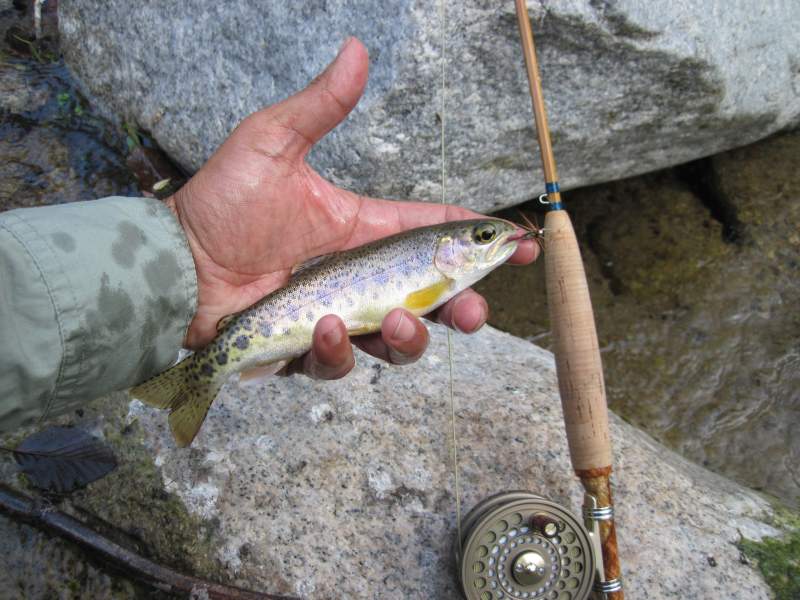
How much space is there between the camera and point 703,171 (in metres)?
5.91

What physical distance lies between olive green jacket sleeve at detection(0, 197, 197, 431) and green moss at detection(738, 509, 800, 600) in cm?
330

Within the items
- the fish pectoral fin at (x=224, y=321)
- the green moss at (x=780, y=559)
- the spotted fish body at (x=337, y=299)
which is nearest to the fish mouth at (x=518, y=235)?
the spotted fish body at (x=337, y=299)

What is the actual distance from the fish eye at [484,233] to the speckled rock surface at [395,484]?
42.3 inches

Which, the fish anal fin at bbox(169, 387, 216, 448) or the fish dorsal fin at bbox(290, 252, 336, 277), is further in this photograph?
the fish dorsal fin at bbox(290, 252, 336, 277)

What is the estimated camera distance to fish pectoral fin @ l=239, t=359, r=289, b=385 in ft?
10.9

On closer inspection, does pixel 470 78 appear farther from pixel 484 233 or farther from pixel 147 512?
pixel 147 512

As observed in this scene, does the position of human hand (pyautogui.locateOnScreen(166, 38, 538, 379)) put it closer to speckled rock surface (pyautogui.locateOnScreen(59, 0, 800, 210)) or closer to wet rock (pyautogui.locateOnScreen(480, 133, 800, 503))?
speckled rock surface (pyautogui.locateOnScreen(59, 0, 800, 210))

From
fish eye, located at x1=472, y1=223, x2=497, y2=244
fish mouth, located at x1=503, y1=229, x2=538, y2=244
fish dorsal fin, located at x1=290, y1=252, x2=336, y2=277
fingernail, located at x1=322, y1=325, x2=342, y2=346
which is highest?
fish mouth, located at x1=503, y1=229, x2=538, y2=244

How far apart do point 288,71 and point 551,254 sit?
7.95 feet

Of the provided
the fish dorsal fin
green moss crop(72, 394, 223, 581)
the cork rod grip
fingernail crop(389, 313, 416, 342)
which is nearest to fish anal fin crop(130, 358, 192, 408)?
green moss crop(72, 394, 223, 581)

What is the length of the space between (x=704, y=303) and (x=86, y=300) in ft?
15.3

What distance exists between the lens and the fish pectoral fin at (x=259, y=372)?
3322mm

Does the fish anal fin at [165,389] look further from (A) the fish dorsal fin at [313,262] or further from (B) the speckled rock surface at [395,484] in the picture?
(A) the fish dorsal fin at [313,262]

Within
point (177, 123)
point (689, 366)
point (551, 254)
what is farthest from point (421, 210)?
point (689, 366)
